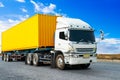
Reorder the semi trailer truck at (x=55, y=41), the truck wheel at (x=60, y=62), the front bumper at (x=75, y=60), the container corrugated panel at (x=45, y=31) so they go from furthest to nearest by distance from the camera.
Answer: the container corrugated panel at (x=45, y=31), the truck wheel at (x=60, y=62), the semi trailer truck at (x=55, y=41), the front bumper at (x=75, y=60)

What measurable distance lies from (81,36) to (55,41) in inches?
83.2

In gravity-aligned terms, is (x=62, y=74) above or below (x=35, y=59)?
below

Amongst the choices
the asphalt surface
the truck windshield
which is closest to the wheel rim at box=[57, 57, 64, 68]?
the asphalt surface

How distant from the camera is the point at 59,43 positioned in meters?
18.1

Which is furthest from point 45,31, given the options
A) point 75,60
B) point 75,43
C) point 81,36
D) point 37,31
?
point 75,60

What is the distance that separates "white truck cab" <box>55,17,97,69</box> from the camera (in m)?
17.1

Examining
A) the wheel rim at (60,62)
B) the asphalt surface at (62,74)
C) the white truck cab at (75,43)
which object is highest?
the white truck cab at (75,43)

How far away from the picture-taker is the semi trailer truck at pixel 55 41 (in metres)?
17.2

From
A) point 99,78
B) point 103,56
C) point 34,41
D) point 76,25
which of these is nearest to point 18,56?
point 34,41

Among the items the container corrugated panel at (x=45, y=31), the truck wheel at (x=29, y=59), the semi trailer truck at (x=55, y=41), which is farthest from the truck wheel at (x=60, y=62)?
the truck wheel at (x=29, y=59)

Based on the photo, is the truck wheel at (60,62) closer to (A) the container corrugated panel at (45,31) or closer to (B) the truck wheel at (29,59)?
(A) the container corrugated panel at (45,31)

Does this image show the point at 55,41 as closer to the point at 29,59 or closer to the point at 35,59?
the point at 35,59

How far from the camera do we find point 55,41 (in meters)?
18.8

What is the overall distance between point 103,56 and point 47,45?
13680 millimetres
